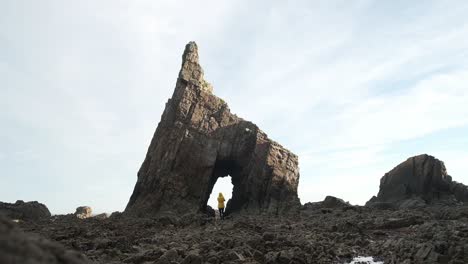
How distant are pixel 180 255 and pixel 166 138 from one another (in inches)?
1096

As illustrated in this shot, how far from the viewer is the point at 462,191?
40.5m

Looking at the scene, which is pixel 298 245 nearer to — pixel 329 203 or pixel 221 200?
pixel 221 200

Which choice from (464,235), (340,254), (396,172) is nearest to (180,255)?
(340,254)

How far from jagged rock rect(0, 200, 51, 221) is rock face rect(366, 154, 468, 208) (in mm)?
30816

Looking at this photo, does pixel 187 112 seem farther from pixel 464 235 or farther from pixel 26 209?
pixel 464 235

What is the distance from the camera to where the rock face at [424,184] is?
40281 millimetres

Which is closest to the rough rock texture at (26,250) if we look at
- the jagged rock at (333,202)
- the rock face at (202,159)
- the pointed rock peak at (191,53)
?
the rock face at (202,159)

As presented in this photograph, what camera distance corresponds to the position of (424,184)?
4081cm

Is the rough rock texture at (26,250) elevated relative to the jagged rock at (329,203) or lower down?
lower down

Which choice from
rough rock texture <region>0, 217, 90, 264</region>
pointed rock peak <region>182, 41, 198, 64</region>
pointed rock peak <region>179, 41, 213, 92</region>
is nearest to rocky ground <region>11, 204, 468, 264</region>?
rough rock texture <region>0, 217, 90, 264</region>

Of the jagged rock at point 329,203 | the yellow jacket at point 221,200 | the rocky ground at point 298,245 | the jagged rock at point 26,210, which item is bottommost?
the rocky ground at point 298,245

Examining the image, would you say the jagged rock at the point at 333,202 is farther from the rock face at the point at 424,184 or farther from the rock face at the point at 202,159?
the rock face at the point at 424,184

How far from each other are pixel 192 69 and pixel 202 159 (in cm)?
1049

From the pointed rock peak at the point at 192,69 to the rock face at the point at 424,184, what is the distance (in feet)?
70.9
